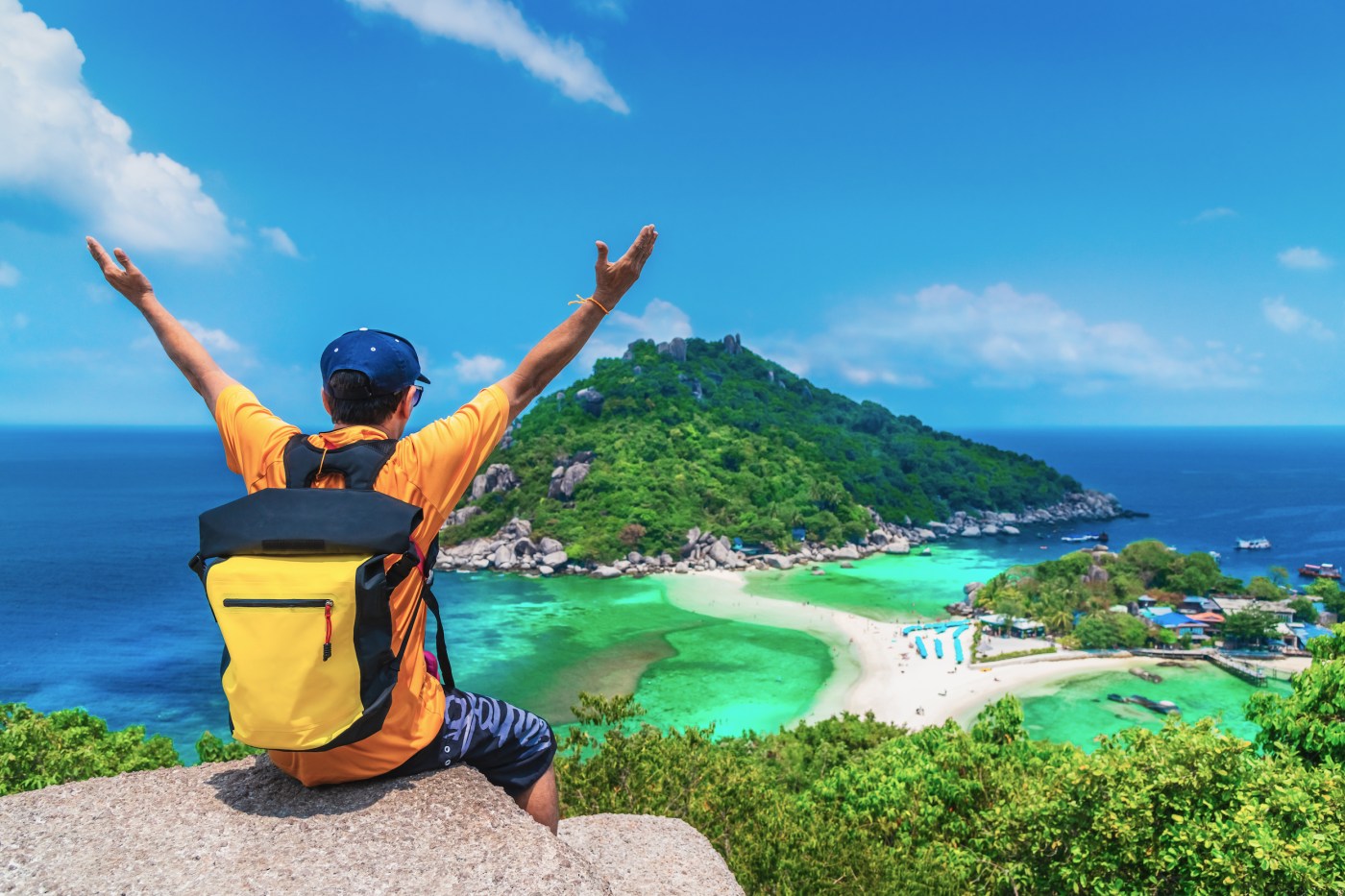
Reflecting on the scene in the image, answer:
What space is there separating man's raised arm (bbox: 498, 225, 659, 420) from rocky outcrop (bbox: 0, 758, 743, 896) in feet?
4.20

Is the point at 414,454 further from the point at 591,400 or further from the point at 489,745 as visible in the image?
the point at 591,400

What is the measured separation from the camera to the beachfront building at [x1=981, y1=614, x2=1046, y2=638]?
36.6 meters

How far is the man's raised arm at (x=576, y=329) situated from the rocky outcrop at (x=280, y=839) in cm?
128

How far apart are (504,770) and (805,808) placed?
28.4 feet

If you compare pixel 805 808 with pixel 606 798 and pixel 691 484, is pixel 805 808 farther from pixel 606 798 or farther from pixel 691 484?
pixel 691 484

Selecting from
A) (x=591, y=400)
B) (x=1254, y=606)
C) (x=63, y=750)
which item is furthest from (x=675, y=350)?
(x=63, y=750)

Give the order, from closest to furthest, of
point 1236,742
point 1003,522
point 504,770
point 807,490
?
point 504,770, point 1236,742, point 807,490, point 1003,522

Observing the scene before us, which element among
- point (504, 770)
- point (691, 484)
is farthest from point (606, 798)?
point (691, 484)

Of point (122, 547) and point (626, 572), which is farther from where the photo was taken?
point (122, 547)

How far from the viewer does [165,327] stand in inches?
102

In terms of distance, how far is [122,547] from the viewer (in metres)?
61.1

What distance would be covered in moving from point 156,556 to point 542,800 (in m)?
69.5

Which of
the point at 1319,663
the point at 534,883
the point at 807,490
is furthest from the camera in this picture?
the point at 807,490

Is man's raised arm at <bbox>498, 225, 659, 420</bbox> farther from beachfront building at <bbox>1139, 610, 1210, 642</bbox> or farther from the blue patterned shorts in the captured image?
beachfront building at <bbox>1139, 610, 1210, 642</bbox>
